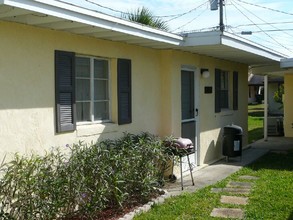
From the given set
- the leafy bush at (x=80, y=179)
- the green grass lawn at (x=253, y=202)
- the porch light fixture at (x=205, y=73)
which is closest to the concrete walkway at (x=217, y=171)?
the green grass lawn at (x=253, y=202)

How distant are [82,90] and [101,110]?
2.16 feet

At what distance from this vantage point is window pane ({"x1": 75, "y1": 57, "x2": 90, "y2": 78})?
685 centimetres

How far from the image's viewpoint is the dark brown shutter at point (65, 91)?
614 centimetres

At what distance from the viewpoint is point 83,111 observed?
7.04 metres

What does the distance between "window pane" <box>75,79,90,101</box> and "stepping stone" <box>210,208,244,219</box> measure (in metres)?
2.89

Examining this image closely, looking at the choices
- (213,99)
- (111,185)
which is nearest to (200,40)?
(213,99)

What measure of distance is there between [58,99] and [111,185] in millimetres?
1541

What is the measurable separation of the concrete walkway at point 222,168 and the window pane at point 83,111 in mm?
2176

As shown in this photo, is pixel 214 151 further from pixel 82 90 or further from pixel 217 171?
pixel 82 90

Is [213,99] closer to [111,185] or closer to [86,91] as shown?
[86,91]

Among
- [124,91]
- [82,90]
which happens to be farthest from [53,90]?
[124,91]

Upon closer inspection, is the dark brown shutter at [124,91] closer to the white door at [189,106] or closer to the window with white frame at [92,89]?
the window with white frame at [92,89]

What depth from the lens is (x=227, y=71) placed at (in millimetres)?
12672

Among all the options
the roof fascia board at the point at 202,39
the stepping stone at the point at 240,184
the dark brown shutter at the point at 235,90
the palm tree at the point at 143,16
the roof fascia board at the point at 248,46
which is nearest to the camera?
the stepping stone at the point at 240,184
